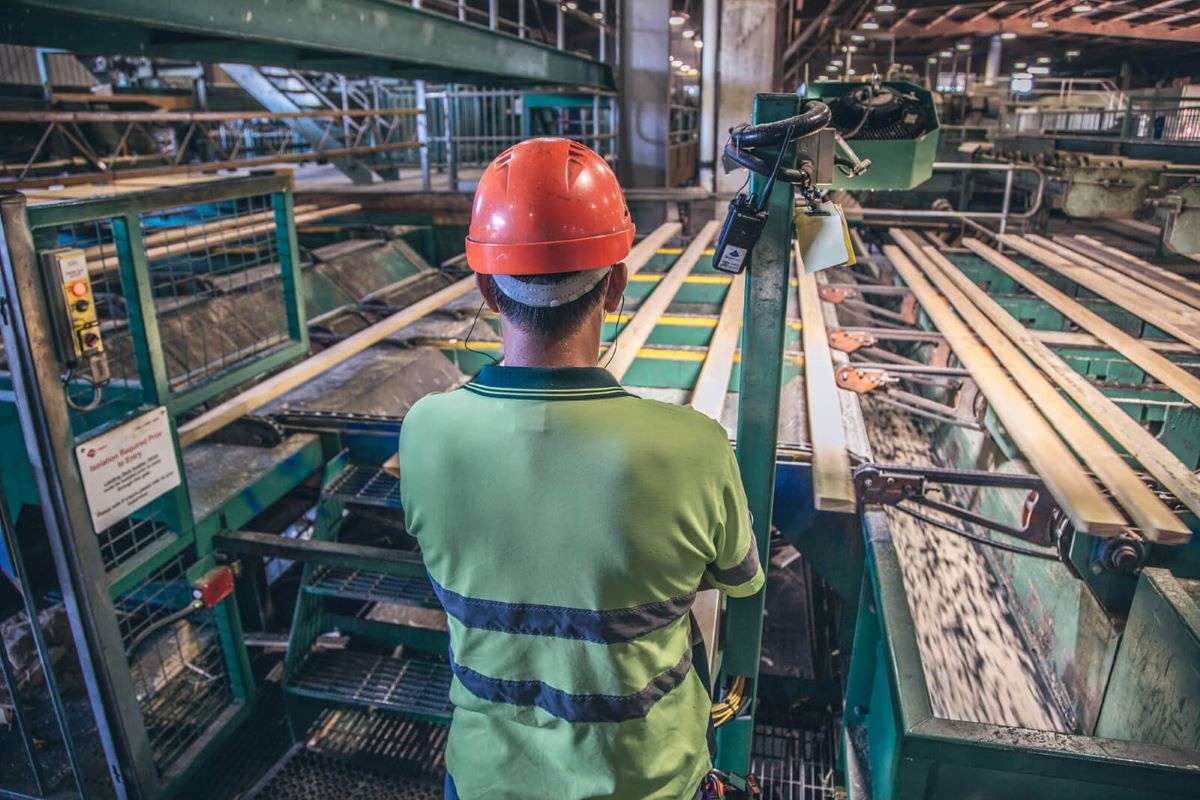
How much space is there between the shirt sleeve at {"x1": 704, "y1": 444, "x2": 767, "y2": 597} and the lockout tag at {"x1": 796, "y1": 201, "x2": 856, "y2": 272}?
1.81 feet

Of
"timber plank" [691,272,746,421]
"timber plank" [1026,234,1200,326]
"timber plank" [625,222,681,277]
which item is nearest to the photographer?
"timber plank" [691,272,746,421]

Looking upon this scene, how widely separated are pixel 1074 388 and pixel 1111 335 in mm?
1036

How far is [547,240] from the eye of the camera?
1301 millimetres

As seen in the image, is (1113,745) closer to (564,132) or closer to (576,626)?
(576,626)

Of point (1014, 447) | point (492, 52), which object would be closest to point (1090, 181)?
point (1014, 447)

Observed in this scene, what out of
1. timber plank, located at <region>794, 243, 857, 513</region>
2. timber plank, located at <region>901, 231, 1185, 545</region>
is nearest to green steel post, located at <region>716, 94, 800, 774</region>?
timber plank, located at <region>794, 243, 857, 513</region>

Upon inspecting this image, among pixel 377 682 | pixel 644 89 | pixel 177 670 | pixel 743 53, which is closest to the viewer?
pixel 377 682

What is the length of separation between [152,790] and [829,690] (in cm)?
261

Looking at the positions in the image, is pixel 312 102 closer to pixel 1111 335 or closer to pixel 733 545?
pixel 1111 335

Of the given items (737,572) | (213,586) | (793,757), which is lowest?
(793,757)

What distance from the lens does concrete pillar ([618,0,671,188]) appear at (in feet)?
30.2

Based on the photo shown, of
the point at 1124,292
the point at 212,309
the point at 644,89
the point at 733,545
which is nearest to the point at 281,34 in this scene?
the point at 212,309

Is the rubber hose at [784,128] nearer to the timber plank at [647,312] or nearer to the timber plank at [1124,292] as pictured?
the timber plank at [647,312]

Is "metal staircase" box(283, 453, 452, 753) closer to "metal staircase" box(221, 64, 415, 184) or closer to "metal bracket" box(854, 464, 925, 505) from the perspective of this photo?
"metal bracket" box(854, 464, 925, 505)
